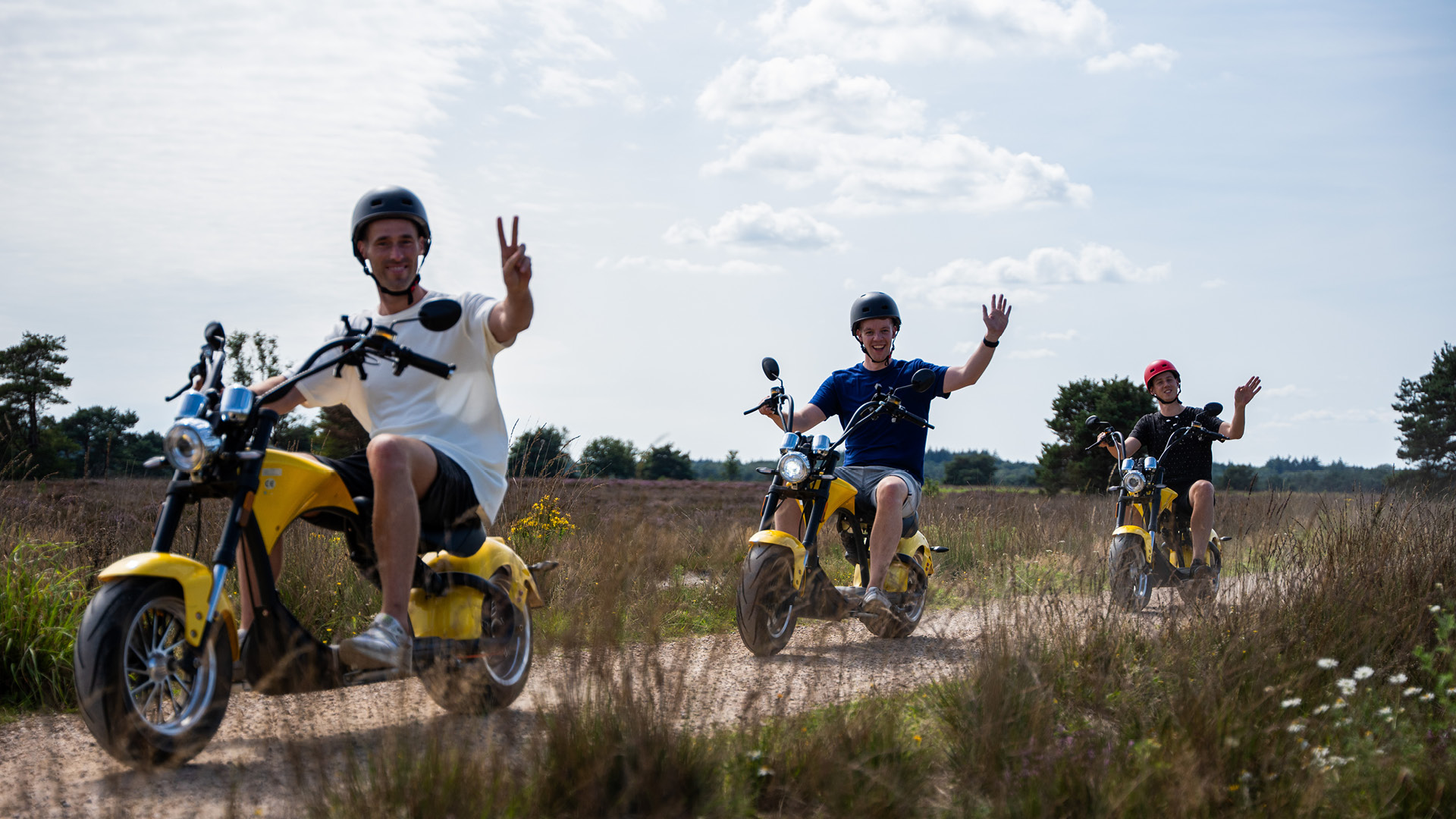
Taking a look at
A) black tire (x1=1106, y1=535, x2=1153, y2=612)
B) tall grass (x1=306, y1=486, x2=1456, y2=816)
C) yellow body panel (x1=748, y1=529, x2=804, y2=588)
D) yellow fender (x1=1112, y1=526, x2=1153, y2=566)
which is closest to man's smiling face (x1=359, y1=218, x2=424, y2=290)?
tall grass (x1=306, y1=486, x2=1456, y2=816)

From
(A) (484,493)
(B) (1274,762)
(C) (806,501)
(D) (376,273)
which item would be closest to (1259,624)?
(B) (1274,762)

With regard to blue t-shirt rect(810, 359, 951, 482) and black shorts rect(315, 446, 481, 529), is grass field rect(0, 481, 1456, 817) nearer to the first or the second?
black shorts rect(315, 446, 481, 529)

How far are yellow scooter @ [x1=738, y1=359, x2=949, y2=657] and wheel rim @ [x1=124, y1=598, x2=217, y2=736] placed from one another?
2738 mm

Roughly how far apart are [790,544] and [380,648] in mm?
2602

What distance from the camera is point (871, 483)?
21.1ft

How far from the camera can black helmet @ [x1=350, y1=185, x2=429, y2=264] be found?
4.33 metres

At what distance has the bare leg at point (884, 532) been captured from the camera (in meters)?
6.18

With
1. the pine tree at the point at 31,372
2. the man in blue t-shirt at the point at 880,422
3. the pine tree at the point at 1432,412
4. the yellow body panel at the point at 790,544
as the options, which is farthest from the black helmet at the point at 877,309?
the pine tree at the point at 1432,412

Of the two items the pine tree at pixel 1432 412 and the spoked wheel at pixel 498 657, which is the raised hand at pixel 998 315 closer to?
the spoked wheel at pixel 498 657

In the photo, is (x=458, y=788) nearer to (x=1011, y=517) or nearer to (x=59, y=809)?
(x=59, y=809)

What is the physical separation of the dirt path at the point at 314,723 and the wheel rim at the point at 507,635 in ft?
0.54

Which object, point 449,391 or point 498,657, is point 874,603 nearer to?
point 498,657

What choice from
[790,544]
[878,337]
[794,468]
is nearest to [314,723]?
[790,544]

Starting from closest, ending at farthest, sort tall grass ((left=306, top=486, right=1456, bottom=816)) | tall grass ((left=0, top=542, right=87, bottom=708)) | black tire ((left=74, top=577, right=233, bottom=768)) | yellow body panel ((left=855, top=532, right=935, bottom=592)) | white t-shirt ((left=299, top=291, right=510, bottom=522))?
tall grass ((left=306, top=486, right=1456, bottom=816)) < black tire ((left=74, top=577, right=233, bottom=768)) < white t-shirt ((left=299, top=291, right=510, bottom=522)) < tall grass ((left=0, top=542, right=87, bottom=708)) < yellow body panel ((left=855, top=532, right=935, bottom=592))
